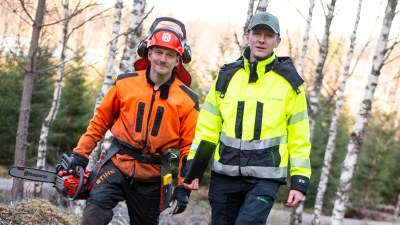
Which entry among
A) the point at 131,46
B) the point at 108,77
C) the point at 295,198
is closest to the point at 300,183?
the point at 295,198

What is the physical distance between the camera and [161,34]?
446 cm

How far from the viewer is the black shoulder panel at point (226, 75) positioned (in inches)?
156

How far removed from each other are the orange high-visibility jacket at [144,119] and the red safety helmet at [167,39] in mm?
285

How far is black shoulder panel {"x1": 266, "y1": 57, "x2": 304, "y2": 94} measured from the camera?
3793 millimetres

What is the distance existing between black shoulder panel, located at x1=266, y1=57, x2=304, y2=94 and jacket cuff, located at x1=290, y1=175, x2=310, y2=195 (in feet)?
2.04

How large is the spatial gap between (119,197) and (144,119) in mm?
692

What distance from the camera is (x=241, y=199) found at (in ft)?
12.9

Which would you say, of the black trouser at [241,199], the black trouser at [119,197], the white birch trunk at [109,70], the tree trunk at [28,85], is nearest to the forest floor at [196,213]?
the white birch trunk at [109,70]

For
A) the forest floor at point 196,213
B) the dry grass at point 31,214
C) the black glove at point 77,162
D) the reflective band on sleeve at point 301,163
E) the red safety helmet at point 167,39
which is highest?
the red safety helmet at point 167,39

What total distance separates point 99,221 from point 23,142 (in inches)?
187

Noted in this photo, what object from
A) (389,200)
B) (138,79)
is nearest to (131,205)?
(138,79)

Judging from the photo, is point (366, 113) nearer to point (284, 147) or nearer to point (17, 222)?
point (284, 147)

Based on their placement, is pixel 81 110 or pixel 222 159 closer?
pixel 222 159

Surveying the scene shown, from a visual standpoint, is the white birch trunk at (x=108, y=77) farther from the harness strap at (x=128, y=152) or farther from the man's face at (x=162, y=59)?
the man's face at (x=162, y=59)
